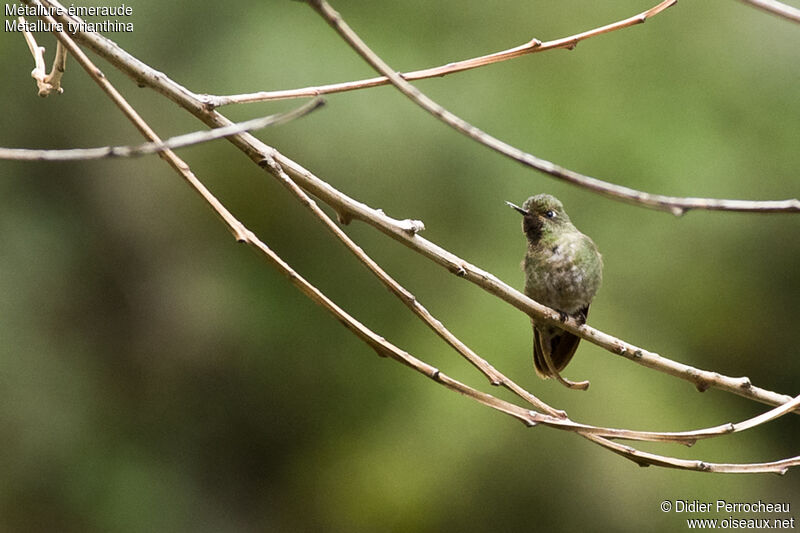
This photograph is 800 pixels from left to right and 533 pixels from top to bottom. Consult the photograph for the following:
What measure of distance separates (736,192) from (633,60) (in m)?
1.27

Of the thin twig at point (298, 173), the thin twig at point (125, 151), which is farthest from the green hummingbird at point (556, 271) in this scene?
the thin twig at point (125, 151)

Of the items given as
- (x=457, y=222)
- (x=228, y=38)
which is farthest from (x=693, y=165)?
(x=228, y=38)

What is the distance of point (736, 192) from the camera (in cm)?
637

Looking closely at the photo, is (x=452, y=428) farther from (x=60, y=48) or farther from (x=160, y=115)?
(x=60, y=48)

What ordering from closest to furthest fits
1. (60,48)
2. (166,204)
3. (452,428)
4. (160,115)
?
(60,48) → (452,428) → (160,115) → (166,204)

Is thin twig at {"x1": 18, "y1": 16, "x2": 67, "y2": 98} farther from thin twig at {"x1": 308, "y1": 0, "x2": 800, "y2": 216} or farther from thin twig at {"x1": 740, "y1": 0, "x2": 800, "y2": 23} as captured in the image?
thin twig at {"x1": 740, "y1": 0, "x2": 800, "y2": 23}

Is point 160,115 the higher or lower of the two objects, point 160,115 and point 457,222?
the higher

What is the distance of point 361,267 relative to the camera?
645cm

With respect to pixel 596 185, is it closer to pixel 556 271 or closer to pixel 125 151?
pixel 125 151

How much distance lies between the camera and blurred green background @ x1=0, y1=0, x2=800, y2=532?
6031 mm

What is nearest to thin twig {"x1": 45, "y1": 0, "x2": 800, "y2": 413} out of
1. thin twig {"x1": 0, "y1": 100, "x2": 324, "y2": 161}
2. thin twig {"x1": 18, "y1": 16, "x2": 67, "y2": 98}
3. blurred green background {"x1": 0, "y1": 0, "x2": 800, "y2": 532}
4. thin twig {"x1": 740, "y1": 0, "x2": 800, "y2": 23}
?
thin twig {"x1": 18, "y1": 16, "x2": 67, "y2": 98}

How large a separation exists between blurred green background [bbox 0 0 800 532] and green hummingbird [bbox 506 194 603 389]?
1.81 meters

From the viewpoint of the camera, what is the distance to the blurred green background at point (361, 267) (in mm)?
6031

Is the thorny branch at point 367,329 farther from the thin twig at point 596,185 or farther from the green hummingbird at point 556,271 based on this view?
the green hummingbird at point 556,271
